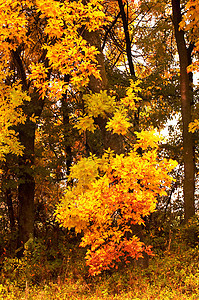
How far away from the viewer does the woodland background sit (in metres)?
7.69

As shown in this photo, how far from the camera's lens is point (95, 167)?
25.6ft

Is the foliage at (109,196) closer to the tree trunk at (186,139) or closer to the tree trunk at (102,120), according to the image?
the tree trunk at (102,120)

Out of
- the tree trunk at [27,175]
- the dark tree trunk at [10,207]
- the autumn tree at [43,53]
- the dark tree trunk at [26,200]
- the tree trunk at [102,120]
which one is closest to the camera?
the autumn tree at [43,53]

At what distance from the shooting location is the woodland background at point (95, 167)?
7688 millimetres

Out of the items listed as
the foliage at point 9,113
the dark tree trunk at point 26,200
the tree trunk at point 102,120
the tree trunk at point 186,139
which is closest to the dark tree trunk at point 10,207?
the dark tree trunk at point 26,200

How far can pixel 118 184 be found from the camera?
7.82m

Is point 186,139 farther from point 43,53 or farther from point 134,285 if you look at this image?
point 43,53

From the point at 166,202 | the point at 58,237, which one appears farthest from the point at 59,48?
the point at 166,202

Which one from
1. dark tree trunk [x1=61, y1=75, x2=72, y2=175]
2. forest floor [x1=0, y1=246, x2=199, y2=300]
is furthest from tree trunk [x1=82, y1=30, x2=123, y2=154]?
dark tree trunk [x1=61, y1=75, x2=72, y2=175]

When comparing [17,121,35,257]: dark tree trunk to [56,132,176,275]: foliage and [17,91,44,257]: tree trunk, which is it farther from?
[56,132,176,275]: foliage

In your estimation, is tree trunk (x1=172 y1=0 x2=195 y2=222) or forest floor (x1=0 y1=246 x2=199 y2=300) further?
tree trunk (x1=172 y1=0 x2=195 y2=222)

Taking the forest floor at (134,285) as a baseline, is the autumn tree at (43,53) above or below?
above

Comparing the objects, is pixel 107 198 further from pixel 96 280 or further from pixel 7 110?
pixel 7 110

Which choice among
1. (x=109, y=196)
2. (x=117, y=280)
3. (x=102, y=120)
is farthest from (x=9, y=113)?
(x=117, y=280)
